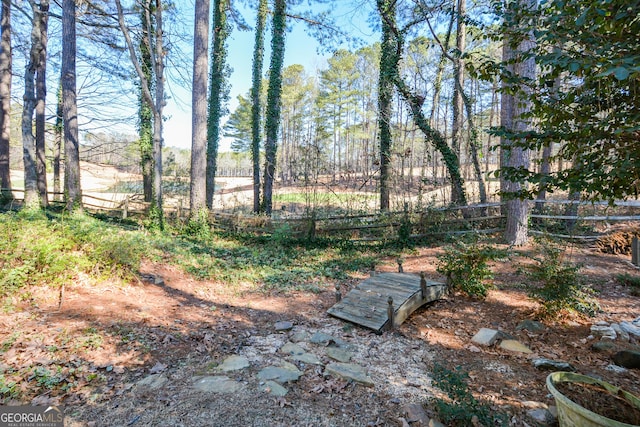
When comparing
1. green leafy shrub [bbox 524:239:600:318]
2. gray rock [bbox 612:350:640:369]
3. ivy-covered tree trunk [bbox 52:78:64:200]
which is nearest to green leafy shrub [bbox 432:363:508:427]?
gray rock [bbox 612:350:640:369]

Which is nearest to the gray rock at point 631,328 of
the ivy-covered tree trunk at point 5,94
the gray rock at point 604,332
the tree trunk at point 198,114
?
the gray rock at point 604,332

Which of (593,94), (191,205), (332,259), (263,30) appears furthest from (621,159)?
(263,30)

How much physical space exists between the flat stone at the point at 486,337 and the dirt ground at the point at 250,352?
0.10 meters

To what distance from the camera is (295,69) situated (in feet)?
89.8

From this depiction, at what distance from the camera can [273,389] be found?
2773 millimetres

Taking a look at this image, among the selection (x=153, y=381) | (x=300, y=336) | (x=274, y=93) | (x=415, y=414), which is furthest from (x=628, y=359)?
(x=274, y=93)

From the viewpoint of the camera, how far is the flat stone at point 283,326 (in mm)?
4293

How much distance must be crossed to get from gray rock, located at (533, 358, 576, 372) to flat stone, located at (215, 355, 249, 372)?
10.3 ft

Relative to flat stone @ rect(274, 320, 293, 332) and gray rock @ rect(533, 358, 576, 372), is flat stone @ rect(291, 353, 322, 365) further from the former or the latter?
gray rock @ rect(533, 358, 576, 372)

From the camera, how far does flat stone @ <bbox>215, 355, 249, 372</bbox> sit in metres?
3.11

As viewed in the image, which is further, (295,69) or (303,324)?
(295,69)

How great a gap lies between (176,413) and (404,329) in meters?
3.08

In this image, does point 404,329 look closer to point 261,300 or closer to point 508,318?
point 508,318

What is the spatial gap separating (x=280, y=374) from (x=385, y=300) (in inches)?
86.8
